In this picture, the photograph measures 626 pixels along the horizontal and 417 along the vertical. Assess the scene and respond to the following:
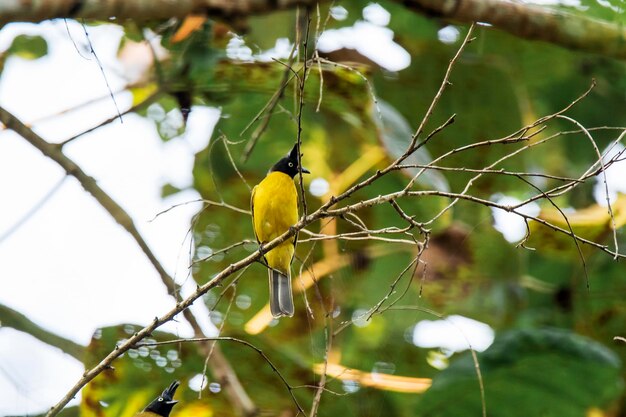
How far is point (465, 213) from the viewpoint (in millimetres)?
5762

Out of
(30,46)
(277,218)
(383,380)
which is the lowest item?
(383,380)

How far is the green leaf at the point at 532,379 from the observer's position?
12.6ft

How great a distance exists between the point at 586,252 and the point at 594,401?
120cm

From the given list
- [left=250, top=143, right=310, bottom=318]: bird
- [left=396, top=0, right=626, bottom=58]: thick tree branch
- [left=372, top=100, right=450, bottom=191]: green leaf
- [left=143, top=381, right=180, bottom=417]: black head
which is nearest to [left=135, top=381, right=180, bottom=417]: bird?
[left=143, top=381, right=180, bottom=417]: black head

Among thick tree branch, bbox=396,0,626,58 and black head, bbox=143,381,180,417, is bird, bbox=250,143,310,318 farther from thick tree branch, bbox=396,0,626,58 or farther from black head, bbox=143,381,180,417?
thick tree branch, bbox=396,0,626,58

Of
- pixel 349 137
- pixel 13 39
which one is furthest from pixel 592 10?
pixel 13 39

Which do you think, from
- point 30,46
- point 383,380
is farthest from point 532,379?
point 30,46

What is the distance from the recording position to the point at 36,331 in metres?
4.07

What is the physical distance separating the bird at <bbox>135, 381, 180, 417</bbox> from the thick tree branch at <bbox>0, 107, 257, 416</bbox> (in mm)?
213

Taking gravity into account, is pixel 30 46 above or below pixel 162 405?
above

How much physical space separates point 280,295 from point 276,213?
0.38m

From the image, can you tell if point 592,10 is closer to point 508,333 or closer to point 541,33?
point 541,33

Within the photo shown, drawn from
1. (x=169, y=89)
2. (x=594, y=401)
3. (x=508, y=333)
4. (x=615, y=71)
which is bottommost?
(x=594, y=401)

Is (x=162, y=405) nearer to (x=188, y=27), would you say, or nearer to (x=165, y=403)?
(x=165, y=403)
